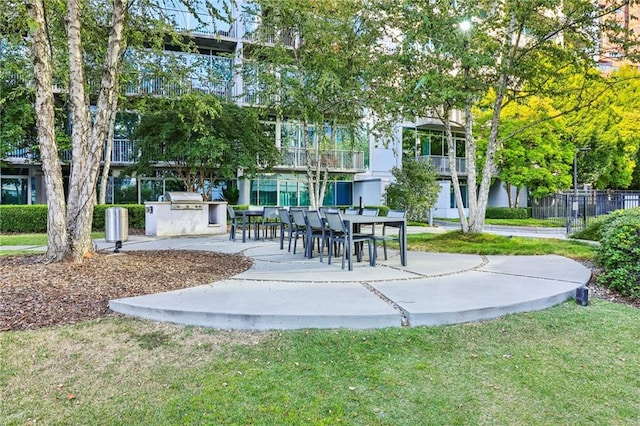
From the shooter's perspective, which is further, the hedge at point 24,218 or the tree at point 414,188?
the tree at point 414,188

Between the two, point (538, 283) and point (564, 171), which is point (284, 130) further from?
point (538, 283)

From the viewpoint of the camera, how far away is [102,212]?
14.5 metres

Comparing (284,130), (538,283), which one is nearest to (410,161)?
(284,130)

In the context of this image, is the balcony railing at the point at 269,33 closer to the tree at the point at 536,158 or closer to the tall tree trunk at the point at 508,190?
the tree at the point at 536,158

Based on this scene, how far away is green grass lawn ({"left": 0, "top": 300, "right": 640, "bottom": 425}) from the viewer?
2.44 meters

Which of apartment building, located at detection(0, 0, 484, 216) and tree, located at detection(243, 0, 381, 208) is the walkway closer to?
tree, located at detection(243, 0, 381, 208)

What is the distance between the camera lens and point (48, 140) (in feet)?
19.6

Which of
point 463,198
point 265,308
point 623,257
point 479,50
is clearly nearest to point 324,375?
point 265,308

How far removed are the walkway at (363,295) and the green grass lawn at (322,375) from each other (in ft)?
0.50

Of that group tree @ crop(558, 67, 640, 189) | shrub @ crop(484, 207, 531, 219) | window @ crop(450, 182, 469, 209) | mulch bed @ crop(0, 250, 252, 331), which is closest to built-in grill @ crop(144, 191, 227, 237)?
mulch bed @ crop(0, 250, 252, 331)

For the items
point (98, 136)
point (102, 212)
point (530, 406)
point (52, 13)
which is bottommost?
point (530, 406)

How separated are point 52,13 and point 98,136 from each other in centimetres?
402

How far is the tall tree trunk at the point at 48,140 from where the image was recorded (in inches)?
230

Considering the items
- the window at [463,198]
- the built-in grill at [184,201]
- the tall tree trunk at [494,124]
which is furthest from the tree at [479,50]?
the window at [463,198]
